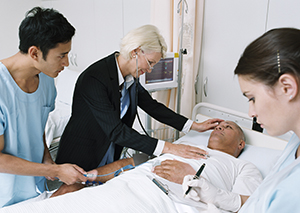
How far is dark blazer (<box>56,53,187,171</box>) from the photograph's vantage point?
162 centimetres

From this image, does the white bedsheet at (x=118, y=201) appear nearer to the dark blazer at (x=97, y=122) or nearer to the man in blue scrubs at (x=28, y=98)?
the man in blue scrubs at (x=28, y=98)

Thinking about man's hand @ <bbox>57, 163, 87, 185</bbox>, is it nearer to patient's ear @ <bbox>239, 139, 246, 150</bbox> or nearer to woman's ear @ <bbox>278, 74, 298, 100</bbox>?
woman's ear @ <bbox>278, 74, 298, 100</bbox>

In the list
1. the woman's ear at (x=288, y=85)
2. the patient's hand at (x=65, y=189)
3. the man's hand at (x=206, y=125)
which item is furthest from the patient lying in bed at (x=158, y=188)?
the woman's ear at (x=288, y=85)

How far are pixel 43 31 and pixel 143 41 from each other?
0.60 m

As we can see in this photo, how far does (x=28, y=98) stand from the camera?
139 cm

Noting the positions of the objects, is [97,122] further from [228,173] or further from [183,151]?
[228,173]

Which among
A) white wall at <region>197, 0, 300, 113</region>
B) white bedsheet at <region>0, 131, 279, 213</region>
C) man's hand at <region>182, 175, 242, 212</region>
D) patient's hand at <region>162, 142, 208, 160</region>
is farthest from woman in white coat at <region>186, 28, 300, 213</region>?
white wall at <region>197, 0, 300, 113</region>

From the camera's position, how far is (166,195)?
1.46 meters

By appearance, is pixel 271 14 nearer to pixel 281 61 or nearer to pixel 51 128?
pixel 281 61

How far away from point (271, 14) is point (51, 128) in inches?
89.7

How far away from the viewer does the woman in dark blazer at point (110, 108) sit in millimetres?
1622

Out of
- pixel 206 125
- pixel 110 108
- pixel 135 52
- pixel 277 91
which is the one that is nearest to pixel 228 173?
pixel 206 125

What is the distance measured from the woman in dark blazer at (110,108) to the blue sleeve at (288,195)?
0.99 metres

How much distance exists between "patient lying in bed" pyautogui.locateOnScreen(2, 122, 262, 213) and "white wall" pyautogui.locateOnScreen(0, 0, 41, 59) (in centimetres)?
394
